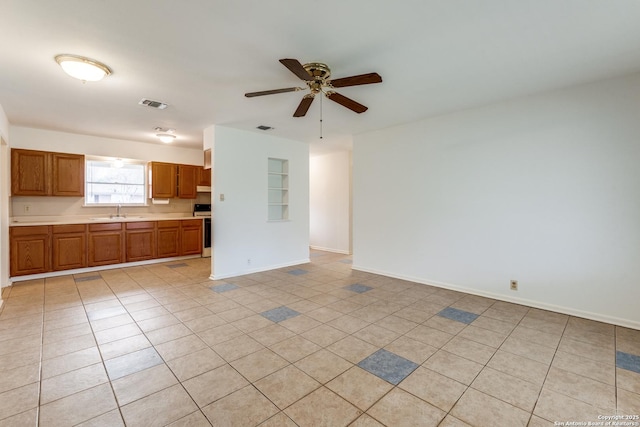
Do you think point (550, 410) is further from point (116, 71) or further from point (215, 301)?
point (116, 71)

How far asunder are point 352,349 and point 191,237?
5.08 metres

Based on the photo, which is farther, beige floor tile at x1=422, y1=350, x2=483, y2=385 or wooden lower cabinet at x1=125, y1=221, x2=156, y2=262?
wooden lower cabinet at x1=125, y1=221, x2=156, y2=262

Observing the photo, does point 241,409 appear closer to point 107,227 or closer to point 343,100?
point 343,100

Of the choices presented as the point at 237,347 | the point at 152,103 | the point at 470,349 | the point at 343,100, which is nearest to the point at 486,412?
the point at 470,349

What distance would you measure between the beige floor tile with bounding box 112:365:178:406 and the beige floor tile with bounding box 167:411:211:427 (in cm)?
39

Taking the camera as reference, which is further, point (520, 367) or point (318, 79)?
point (318, 79)

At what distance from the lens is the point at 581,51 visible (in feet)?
7.92

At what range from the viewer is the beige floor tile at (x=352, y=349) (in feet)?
7.61

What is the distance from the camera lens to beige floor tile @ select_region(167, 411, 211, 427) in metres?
1.60

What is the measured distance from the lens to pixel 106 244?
17.2ft

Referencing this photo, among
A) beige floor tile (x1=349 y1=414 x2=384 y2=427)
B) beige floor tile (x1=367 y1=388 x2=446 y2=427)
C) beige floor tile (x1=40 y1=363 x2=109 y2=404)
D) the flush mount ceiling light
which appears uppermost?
the flush mount ceiling light

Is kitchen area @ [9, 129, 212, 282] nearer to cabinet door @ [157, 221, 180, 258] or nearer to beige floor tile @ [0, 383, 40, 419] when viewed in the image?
cabinet door @ [157, 221, 180, 258]

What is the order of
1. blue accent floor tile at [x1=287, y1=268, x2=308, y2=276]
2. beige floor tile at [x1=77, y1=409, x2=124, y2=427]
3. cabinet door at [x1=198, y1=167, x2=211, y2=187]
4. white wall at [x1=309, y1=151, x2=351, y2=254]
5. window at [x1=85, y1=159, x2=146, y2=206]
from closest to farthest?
beige floor tile at [x1=77, y1=409, x2=124, y2=427]
blue accent floor tile at [x1=287, y1=268, x2=308, y2=276]
window at [x1=85, y1=159, x2=146, y2=206]
cabinet door at [x1=198, y1=167, x2=211, y2=187]
white wall at [x1=309, y1=151, x2=351, y2=254]

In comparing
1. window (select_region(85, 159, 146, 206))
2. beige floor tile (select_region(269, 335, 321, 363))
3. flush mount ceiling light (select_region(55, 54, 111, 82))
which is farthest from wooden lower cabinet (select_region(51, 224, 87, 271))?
beige floor tile (select_region(269, 335, 321, 363))
